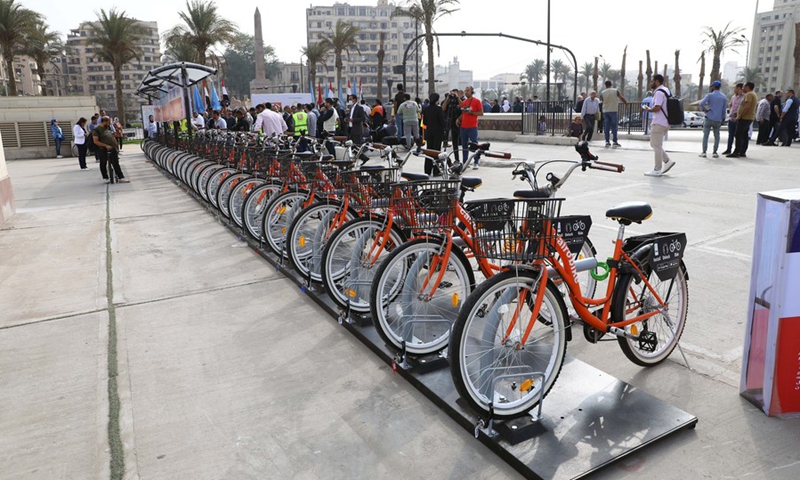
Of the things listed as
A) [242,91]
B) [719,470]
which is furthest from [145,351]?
[242,91]

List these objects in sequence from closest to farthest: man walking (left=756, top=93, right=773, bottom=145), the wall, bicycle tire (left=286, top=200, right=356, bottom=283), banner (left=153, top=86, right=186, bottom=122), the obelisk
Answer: bicycle tire (left=286, top=200, right=356, bottom=283)
the wall
banner (left=153, top=86, right=186, bottom=122)
man walking (left=756, top=93, right=773, bottom=145)
the obelisk

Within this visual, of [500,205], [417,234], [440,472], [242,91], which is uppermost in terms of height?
[242,91]

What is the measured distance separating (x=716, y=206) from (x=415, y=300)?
6.01 m

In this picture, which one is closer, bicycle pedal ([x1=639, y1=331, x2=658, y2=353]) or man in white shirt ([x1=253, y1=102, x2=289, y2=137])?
bicycle pedal ([x1=639, y1=331, x2=658, y2=353])

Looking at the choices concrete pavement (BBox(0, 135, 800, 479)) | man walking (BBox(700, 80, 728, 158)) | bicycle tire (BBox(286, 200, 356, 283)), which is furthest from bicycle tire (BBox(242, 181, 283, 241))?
man walking (BBox(700, 80, 728, 158))

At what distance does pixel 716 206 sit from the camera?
7.88 meters

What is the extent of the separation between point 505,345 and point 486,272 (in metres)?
0.67

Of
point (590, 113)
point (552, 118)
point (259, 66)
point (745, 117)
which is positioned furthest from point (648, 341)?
point (259, 66)

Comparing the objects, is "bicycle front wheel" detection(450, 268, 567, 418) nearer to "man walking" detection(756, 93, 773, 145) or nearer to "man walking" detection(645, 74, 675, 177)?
"man walking" detection(645, 74, 675, 177)

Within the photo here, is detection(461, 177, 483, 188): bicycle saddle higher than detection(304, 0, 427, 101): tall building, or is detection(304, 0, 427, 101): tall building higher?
detection(304, 0, 427, 101): tall building

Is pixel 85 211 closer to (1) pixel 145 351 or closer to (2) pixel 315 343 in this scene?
(1) pixel 145 351

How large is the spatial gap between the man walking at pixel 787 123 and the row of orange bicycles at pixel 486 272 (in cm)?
1275

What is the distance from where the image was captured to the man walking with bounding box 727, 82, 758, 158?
12344 mm

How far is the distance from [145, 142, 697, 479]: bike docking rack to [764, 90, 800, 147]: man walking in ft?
47.4
